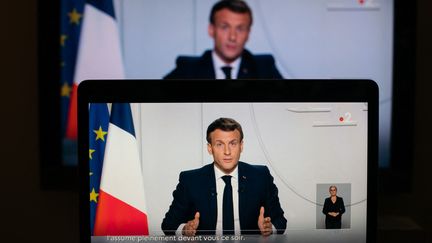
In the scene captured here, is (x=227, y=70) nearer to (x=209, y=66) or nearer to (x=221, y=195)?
(x=209, y=66)

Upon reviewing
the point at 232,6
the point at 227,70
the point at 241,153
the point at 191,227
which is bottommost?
the point at 191,227

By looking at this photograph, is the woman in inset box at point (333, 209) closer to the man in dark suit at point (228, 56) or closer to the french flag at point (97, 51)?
the man in dark suit at point (228, 56)

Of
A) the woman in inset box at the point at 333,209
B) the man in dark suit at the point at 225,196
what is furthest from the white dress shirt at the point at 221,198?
the woman in inset box at the point at 333,209

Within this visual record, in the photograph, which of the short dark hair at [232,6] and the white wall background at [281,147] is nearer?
the white wall background at [281,147]

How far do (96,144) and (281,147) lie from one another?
11.1 inches

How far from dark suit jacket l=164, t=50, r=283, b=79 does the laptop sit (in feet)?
2.65

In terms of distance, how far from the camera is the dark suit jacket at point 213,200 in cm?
83

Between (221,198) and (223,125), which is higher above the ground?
(223,125)

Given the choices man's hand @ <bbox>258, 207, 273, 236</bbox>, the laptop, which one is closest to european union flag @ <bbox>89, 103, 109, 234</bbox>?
the laptop

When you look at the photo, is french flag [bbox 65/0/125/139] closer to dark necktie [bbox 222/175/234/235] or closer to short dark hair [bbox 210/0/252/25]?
short dark hair [bbox 210/0/252/25]

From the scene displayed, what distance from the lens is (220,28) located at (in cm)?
163

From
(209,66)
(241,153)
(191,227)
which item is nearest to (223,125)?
(241,153)

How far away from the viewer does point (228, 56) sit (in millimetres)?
1646

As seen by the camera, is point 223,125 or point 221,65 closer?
point 223,125
